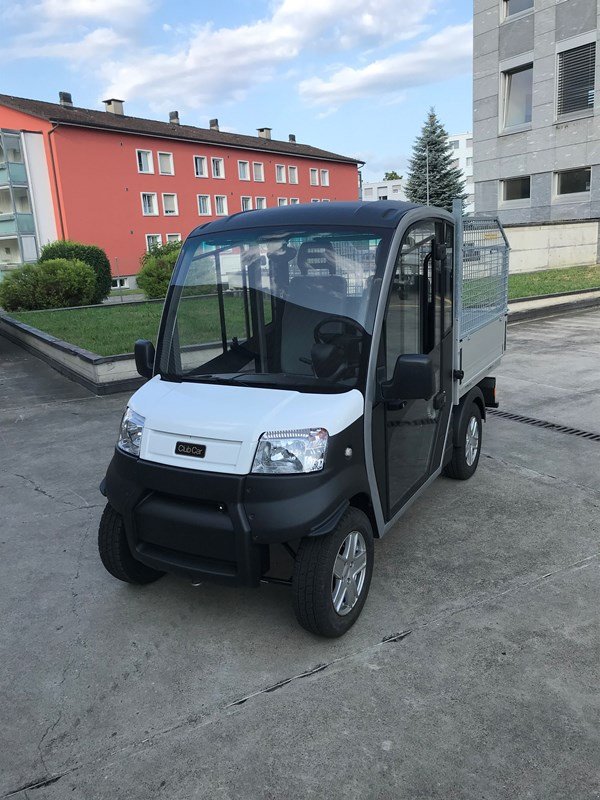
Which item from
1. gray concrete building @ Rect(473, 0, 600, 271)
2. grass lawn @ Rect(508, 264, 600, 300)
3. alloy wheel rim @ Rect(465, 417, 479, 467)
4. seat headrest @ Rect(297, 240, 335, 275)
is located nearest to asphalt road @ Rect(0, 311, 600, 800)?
alloy wheel rim @ Rect(465, 417, 479, 467)

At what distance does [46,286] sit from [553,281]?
15.5m

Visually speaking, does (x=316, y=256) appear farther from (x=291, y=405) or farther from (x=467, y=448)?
(x=467, y=448)

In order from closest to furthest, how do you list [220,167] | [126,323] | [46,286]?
[126,323] < [46,286] < [220,167]

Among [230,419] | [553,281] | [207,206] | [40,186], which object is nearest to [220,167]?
[207,206]

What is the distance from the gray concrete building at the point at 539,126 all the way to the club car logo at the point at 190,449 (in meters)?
21.3

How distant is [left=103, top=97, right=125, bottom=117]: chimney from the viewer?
46031 millimetres

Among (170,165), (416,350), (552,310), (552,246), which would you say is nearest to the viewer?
(416,350)

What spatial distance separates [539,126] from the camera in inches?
982

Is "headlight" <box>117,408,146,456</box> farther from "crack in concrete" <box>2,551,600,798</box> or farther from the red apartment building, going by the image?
the red apartment building

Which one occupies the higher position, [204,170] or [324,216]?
[204,170]

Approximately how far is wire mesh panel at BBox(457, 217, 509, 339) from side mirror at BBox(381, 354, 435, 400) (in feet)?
5.10

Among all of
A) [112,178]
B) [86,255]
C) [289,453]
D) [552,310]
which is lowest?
[552,310]

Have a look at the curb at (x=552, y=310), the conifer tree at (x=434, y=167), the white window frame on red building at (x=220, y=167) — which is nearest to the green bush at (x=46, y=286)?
the curb at (x=552, y=310)

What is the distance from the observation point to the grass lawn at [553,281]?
16359mm
